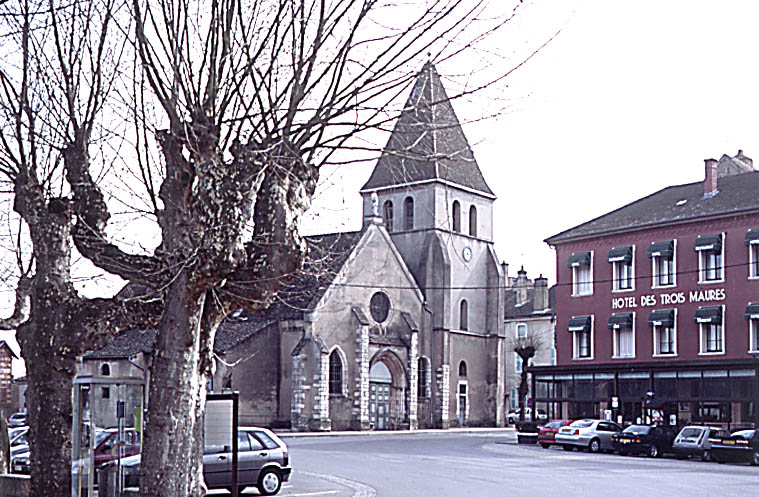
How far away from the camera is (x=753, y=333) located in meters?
48.8

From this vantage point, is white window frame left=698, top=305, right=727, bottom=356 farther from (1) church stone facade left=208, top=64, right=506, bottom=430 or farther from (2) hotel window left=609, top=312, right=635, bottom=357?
(1) church stone facade left=208, top=64, right=506, bottom=430

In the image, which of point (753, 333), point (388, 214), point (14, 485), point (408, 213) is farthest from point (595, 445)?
point (388, 214)

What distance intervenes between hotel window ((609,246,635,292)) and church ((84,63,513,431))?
31.0 ft

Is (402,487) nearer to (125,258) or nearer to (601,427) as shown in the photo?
(125,258)

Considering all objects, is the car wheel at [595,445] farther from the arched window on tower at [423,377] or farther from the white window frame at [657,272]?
the arched window on tower at [423,377]

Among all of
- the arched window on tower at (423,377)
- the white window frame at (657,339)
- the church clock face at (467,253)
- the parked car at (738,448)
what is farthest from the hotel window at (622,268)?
the church clock face at (467,253)

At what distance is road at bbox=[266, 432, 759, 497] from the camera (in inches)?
894

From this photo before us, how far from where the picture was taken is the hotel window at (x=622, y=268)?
54.3 meters

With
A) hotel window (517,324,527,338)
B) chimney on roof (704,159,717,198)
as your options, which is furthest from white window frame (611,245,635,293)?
hotel window (517,324,527,338)

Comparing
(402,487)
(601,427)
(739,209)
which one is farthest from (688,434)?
(402,487)

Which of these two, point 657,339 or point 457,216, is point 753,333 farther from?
point 457,216

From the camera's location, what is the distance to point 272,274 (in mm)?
13391

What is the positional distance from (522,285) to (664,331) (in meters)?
46.7

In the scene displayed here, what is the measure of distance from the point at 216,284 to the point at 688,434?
29.1 m
